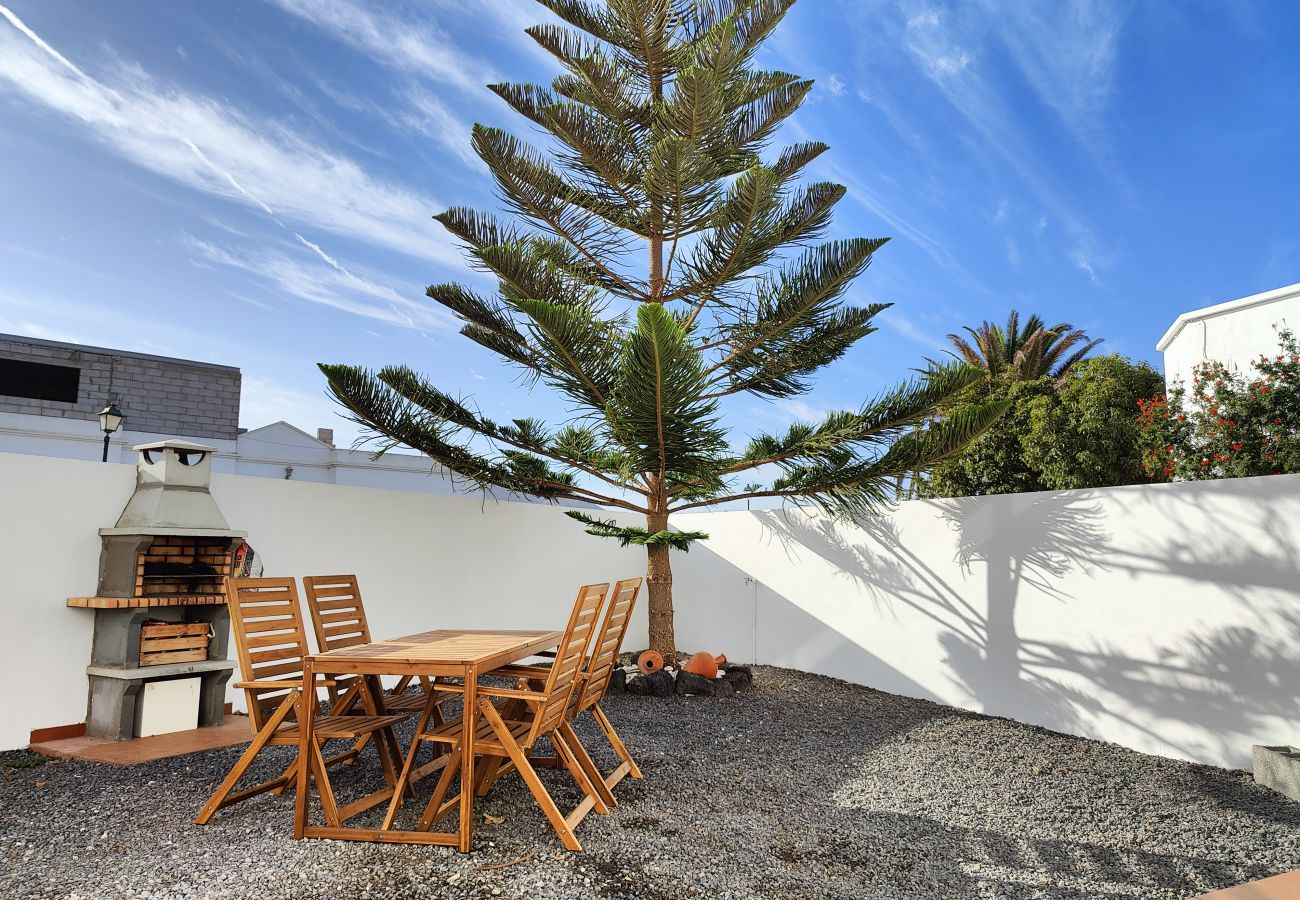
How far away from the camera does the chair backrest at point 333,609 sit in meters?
3.27

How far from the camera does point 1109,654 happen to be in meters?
4.40

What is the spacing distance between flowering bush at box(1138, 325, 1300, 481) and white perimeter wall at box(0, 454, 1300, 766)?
5330mm

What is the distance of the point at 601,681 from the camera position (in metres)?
3.22

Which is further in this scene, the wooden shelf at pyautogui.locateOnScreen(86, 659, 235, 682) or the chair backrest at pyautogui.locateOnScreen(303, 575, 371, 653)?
the wooden shelf at pyautogui.locateOnScreen(86, 659, 235, 682)

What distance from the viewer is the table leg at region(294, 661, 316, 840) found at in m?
2.53

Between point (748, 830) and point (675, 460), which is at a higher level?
point (675, 460)

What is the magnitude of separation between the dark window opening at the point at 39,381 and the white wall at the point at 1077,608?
14507 millimetres

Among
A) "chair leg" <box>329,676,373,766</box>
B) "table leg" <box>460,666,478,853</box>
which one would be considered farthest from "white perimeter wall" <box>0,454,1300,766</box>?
"table leg" <box>460,666,478,853</box>

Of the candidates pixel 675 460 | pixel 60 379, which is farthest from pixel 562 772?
pixel 60 379

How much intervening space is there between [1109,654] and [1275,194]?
1151cm

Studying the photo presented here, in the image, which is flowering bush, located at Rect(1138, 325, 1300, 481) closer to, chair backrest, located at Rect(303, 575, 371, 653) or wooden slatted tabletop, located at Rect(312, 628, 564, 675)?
wooden slatted tabletop, located at Rect(312, 628, 564, 675)

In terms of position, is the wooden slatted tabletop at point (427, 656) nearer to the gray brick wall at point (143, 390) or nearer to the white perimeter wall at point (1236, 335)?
the white perimeter wall at point (1236, 335)

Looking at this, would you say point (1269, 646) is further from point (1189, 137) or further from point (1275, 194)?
point (1275, 194)

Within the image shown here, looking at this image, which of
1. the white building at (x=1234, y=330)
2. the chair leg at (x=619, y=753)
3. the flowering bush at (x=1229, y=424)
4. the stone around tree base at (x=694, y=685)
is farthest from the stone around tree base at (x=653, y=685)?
the white building at (x=1234, y=330)
